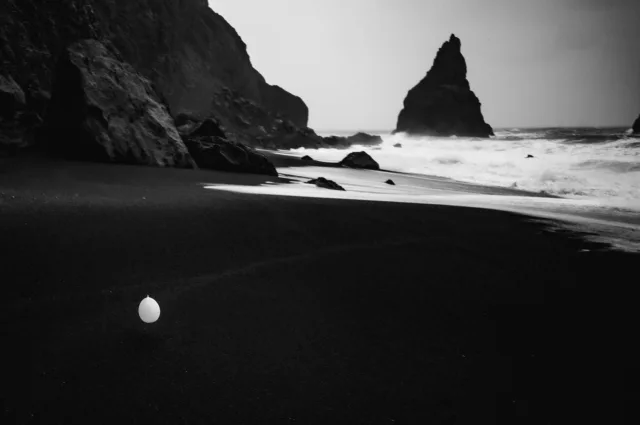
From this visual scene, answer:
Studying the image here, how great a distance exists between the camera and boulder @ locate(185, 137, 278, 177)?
10.8 m

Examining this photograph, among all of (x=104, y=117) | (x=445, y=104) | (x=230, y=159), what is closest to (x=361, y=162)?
(x=230, y=159)

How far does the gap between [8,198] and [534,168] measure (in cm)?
1914

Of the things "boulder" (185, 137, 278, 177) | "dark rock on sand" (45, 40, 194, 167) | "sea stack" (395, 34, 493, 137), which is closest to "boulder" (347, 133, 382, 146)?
"boulder" (185, 137, 278, 177)

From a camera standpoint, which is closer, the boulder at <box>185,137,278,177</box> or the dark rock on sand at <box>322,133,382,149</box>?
the boulder at <box>185,137,278,177</box>

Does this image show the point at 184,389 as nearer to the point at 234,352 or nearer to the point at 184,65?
the point at 234,352

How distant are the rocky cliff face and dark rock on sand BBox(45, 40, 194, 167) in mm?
2151

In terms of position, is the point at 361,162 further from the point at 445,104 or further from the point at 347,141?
the point at 445,104

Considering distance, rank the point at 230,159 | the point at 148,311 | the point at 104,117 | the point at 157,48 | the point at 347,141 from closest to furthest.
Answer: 1. the point at 148,311
2. the point at 104,117
3. the point at 230,159
4. the point at 157,48
5. the point at 347,141

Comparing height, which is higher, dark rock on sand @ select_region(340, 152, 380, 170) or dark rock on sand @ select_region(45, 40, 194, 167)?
dark rock on sand @ select_region(45, 40, 194, 167)

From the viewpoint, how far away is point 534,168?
18031mm

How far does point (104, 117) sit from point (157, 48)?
46720 mm

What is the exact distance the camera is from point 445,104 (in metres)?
108

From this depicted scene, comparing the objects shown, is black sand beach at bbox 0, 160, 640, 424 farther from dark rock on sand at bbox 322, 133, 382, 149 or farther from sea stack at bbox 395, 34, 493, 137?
sea stack at bbox 395, 34, 493, 137

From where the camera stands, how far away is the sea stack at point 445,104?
10662 cm
